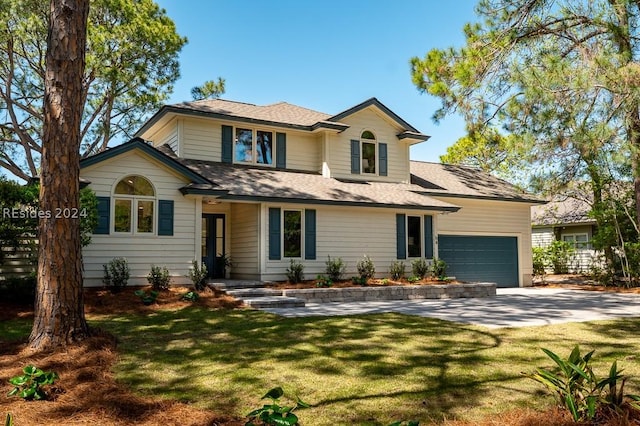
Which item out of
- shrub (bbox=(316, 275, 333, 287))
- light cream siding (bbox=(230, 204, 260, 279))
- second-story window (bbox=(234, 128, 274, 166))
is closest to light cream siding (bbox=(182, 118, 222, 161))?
second-story window (bbox=(234, 128, 274, 166))

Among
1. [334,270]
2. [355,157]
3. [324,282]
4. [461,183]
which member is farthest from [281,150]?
[461,183]

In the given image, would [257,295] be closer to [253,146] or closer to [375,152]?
[253,146]

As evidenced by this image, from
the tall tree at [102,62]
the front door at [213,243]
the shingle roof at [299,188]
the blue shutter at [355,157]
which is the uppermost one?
the tall tree at [102,62]

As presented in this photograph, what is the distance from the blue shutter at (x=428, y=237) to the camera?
53.9 ft

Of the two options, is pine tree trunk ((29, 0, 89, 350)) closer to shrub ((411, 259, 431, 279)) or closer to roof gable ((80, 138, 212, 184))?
roof gable ((80, 138, 212, 184))

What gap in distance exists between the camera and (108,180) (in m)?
12.3

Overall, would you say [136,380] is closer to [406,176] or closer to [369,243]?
[369,243]

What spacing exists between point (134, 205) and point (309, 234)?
502 cm

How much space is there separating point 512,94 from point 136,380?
45.2 ft

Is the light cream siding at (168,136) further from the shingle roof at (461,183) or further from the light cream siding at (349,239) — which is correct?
the shingle roof at (461,183)

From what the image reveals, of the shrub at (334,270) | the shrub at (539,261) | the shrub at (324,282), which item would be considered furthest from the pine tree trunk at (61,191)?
the shrub at (539,261)

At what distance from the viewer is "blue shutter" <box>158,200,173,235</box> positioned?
12766mm

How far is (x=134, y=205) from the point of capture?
12.6 metres

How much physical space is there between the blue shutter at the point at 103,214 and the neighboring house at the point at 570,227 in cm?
1917
